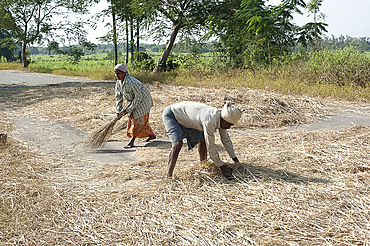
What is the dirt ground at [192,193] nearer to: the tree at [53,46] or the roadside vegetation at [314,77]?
the roadside vegetation at [314,77]

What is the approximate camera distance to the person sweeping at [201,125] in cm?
331

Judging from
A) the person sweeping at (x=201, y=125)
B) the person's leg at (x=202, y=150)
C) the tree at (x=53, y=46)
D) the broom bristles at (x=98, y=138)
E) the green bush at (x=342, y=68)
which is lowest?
the broom bristles at (x=98, y=138)

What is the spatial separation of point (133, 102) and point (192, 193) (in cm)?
249

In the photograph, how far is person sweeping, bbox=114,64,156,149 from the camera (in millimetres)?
5469

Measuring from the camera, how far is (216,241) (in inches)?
101

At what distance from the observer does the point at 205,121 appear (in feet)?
11.1

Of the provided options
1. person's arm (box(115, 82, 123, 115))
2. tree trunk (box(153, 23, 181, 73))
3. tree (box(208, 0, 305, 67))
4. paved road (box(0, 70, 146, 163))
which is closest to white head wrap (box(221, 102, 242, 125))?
paved road (box(0, 70, 146, 163))

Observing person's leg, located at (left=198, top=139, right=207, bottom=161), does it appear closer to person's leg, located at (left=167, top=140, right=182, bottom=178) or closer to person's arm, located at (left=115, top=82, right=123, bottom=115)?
person's leg, located at (left=167, top=140, right=182, bottom=178)

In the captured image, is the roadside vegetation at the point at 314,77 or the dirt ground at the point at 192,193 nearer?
the dirt ground at the point at 192,193

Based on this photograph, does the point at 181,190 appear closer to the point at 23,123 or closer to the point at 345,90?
the point at 23,123

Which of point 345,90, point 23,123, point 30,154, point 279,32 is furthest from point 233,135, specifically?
point 279,32

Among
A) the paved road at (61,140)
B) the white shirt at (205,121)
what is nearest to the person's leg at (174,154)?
the white shirt at (205,121)

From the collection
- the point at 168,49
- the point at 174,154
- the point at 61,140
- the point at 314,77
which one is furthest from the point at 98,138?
the point at 168,49

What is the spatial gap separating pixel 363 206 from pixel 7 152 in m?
4.46
